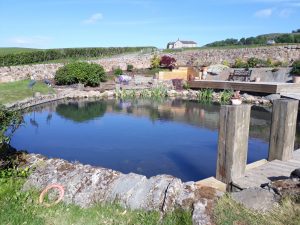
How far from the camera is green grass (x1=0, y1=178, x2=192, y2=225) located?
4172mm

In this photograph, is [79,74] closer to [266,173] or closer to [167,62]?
[167,62]

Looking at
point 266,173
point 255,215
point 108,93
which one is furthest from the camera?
point 108,93

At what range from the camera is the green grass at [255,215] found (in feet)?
12.7

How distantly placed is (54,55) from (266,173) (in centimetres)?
3170

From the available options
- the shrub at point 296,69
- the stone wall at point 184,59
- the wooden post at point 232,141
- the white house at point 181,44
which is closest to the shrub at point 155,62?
the stone wall at point 184,59

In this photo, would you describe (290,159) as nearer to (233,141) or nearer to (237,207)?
(233,141)

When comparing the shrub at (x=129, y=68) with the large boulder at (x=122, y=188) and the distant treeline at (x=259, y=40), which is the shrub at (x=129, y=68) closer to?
the distant treeline at (x=259, y=40)

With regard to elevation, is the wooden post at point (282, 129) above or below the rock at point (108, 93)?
above

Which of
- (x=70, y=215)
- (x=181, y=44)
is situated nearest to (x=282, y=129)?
(x=70, y=215)

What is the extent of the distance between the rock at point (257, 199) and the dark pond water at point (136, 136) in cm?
415

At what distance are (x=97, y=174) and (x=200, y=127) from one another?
414 inches

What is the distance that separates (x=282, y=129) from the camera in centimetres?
768

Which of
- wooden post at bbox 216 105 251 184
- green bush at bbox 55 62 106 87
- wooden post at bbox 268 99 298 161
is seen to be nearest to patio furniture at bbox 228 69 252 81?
green bush at bbox 55 62 106 87

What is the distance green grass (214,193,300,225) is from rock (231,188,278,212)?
0.12 metres
